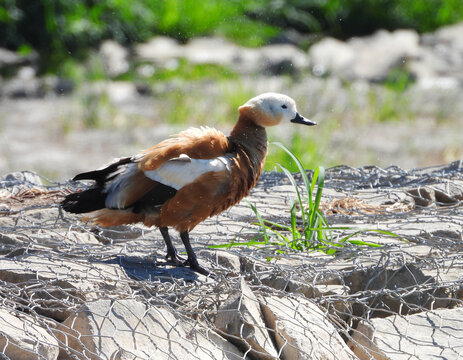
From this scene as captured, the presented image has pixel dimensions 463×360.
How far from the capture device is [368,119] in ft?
34.1

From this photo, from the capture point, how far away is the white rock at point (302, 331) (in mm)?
3297

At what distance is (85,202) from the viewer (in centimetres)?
404

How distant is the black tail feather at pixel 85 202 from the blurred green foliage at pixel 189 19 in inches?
339

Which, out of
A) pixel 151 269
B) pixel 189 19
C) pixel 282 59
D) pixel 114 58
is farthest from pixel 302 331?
pixel 189 19

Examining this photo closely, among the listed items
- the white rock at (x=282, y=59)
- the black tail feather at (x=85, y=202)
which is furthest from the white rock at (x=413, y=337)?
the white rock at (x=282, y=59)

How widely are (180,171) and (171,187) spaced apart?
90mm

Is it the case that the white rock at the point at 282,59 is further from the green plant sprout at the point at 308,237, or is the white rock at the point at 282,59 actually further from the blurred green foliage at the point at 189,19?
the green plant sprout at the point at 308,237

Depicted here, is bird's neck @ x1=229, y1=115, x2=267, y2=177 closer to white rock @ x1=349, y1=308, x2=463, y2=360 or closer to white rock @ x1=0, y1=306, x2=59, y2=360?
white rock @ x1=349, y1=308, x2=463, y2=360

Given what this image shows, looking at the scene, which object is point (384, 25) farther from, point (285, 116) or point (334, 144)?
point (285, 116)

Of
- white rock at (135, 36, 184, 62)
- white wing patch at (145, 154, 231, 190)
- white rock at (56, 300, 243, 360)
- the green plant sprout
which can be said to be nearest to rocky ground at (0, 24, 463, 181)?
white rock at (135, 36, 184, 62)

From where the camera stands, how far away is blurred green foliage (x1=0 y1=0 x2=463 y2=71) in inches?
497

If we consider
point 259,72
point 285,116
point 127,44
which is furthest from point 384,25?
point 285,116

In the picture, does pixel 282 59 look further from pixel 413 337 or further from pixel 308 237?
pixel 413 337

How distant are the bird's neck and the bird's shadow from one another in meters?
0.64
